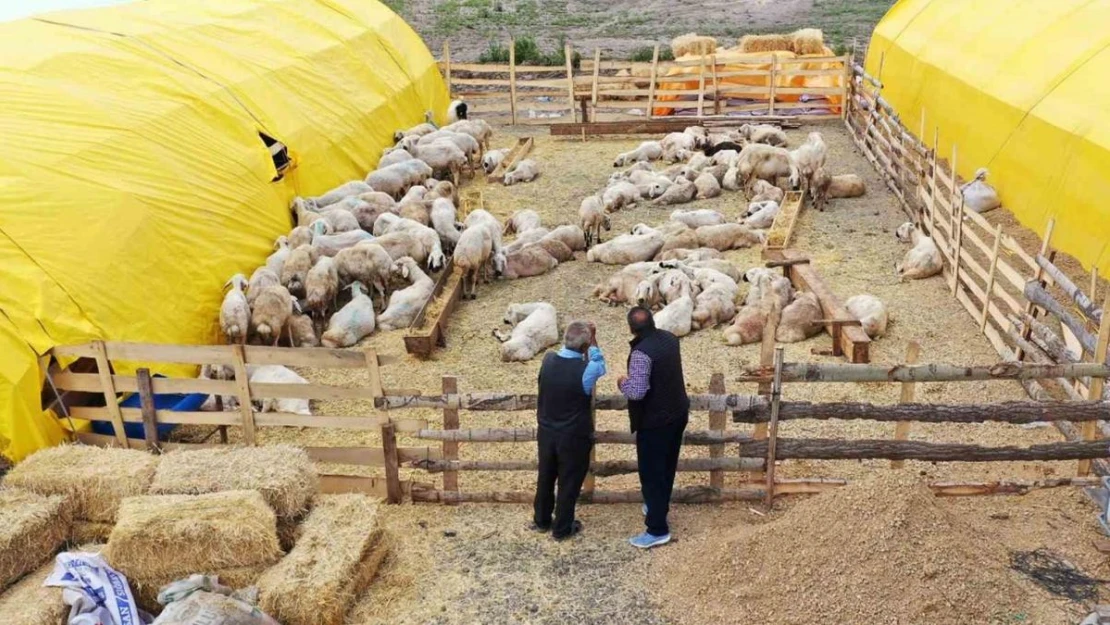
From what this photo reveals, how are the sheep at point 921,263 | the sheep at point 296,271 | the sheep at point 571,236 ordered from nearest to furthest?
the sheep at point 296,271 < the sheep at point 921,263 < the sheep at point 571,236

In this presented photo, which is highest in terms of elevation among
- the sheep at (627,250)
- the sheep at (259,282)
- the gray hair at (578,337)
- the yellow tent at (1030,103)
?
the yellow tent at (1030,103)

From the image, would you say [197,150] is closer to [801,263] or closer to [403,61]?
[801,263]

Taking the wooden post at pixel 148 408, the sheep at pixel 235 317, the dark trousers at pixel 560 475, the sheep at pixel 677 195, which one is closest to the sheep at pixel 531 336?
the sheep at pixel 235 317

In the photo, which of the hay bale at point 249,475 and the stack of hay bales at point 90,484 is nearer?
the hay bale at point 249,475

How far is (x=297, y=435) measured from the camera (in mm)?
9484

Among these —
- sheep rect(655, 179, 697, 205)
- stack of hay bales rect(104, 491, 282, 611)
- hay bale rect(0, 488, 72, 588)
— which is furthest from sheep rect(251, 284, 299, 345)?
sheep rect(655, 179, 697, 205)

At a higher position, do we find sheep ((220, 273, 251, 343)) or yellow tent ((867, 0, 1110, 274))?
yellow tent ((867, 0, 1110, 274))

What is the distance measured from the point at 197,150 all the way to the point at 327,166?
338cm

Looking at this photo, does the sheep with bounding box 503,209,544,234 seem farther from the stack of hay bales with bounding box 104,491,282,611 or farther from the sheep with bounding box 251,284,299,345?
the stack of hay bales with bounding box 104,491,282,611

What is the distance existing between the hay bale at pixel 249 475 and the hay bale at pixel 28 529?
30.6 inches

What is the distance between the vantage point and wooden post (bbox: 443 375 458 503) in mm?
7816

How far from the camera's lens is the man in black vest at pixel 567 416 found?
7.02 m

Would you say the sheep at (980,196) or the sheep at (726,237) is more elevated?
the sheep at (980,196)

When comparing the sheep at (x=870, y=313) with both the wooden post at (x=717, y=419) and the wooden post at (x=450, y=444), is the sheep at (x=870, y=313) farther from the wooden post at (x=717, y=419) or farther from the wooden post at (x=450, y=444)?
the wooden post at (x=450, y=444)
